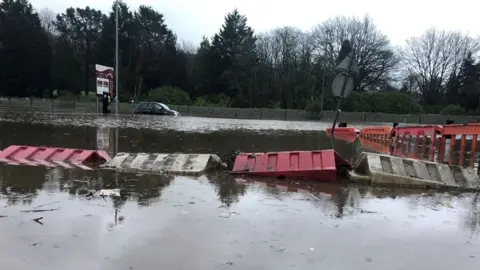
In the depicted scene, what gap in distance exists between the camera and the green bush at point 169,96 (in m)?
57.7

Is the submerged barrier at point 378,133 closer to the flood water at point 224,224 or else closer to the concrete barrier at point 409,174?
the concrete barrier at point 409,174

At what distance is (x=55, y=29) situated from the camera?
71812 mm

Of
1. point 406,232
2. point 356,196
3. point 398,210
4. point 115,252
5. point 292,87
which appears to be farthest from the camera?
point 292,87

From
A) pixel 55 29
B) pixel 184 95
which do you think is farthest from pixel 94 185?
pixel 55 29

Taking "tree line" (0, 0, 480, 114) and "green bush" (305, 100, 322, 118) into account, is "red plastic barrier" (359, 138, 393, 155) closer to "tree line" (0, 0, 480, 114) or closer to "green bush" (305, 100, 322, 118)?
"green bush" (305, 100, 322, 118)

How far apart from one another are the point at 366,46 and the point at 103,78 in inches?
1975

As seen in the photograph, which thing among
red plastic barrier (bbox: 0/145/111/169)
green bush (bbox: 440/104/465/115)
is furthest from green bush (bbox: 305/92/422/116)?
red plastic barrier (bbox: 0/145/111/169)

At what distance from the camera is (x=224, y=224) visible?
4.54 meters

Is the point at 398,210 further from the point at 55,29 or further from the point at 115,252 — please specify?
the point at 55,29

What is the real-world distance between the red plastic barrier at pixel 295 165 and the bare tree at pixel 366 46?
6427 cm

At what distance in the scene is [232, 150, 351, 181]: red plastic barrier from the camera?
283 inches

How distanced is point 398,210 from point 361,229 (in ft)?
3.81

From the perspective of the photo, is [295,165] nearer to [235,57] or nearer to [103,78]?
[103,78]

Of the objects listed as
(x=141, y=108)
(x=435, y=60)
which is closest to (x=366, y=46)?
(x=435, y=60)
